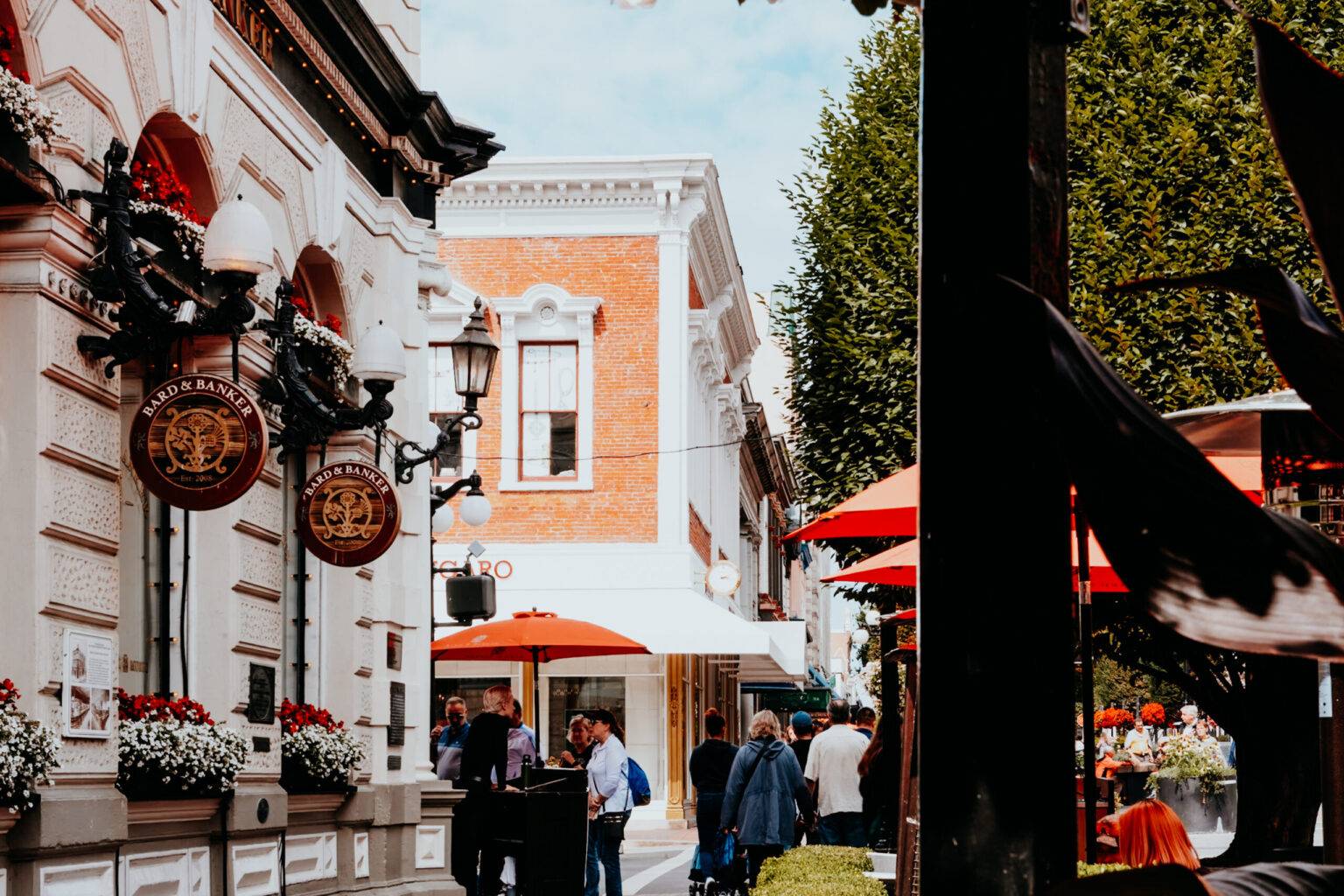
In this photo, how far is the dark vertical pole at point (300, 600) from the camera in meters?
12.3

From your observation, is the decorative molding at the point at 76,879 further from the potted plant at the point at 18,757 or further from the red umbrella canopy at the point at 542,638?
the red umbrella canopy at the point at 542,638

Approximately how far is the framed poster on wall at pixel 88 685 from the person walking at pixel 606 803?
7.36 meters

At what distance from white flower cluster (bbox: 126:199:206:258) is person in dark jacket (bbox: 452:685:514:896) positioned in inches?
234

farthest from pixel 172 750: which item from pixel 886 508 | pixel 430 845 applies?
pixel 430 845

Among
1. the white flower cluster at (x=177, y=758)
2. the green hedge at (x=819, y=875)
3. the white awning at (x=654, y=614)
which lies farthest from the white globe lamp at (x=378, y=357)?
the white awning at (x=654, y=614)

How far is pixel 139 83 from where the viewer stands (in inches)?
354

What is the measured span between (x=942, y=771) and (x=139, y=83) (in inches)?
329

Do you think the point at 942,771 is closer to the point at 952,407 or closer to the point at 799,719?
the point at 952,407

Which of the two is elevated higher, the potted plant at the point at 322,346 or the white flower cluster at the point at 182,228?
the white flower cluster at the point at 182,228

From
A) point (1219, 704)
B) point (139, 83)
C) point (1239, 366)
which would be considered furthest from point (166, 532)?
point (1239, 366)

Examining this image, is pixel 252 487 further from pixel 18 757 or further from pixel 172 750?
pixel 18 757

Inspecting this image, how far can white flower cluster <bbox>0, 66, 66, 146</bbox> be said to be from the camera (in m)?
7.11

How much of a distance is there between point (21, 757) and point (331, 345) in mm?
5184

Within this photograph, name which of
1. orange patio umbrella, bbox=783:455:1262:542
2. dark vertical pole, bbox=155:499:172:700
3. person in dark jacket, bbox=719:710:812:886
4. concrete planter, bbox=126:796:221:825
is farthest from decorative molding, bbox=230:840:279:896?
person in dark jacket, bbox=719:710:812:886
